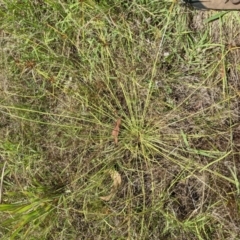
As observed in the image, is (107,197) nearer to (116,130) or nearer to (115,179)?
(115,179)

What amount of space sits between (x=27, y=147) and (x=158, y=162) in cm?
62

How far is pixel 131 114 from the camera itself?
200cm

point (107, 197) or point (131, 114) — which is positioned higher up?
point (131, 114)

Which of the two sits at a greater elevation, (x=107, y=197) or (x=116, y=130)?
(x=116, y=130)

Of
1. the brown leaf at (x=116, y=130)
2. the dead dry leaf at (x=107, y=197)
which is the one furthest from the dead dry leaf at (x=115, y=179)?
the brown leaf at (x=116, y=130)

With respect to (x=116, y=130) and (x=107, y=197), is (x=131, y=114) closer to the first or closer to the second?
(x=116, y=130)

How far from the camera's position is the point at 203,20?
200cm

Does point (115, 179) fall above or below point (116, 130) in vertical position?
below

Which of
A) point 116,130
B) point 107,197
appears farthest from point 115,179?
point 116,130

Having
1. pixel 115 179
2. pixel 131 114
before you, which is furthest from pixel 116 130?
pixel 115 179

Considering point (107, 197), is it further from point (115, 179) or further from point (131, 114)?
point (131, 114)

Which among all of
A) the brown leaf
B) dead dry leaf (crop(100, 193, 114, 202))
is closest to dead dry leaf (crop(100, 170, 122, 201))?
dead dry leaf (crop(100, 193, 114, 202))

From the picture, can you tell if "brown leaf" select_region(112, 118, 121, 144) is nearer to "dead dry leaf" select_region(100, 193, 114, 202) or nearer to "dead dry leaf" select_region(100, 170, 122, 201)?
"dead dry leaf" select_region(100, 170, 122, 201)

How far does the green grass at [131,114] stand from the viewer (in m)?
1.98
